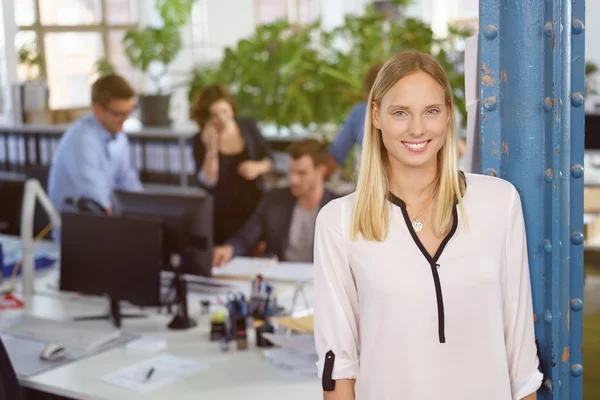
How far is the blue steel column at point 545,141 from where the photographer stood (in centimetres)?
137

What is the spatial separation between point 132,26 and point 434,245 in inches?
234

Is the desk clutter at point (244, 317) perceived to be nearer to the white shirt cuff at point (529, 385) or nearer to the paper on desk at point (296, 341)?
the paper on desk at point (296, 341)

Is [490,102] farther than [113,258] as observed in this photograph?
No

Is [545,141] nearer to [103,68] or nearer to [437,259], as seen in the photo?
[437,259]

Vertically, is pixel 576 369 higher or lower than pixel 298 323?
higher

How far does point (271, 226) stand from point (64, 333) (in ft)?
4.30

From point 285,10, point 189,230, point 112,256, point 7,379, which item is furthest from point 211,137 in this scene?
point 285,10

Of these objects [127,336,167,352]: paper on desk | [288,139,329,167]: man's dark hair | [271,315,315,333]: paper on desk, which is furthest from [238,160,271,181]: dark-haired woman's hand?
[271,315,315,333]: paper on desk

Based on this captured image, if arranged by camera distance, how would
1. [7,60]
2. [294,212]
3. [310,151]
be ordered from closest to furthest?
1. [310,151]
2. [294,212]
3. [7,60]

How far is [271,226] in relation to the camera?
12.1 feet

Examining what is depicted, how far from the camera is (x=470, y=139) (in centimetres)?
158

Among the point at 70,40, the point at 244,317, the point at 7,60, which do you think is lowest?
the point at 244,317

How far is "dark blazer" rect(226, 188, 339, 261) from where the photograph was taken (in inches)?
144

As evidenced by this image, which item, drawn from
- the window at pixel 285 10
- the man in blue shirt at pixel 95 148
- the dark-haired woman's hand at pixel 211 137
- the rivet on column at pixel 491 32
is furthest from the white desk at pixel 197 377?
the window at pixel 285 10
